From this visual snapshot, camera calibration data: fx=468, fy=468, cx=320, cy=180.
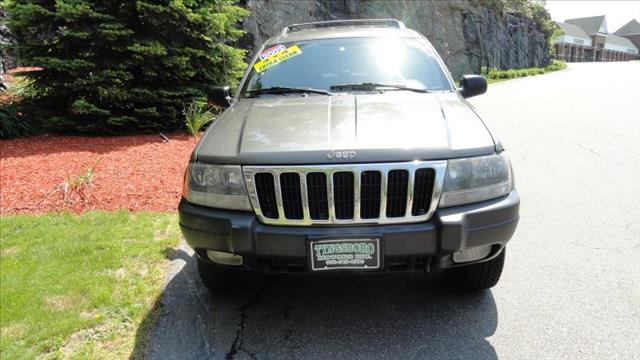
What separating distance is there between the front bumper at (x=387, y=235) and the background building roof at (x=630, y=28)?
402 ft

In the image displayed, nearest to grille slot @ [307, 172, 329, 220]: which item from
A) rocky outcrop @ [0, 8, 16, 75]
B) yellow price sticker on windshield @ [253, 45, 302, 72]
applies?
yellow price sticker on windshield @ [253, 45, 302, 72]

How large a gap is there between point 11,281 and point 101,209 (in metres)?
1.49

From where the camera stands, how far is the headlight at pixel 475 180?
2.43 meters

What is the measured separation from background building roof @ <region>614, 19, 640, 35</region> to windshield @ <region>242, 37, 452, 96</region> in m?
121

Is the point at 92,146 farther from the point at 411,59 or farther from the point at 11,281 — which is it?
the point at 411,59

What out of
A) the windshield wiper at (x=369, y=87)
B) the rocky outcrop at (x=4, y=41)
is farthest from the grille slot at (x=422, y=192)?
the rocky outcrop at (x=4, y=41)

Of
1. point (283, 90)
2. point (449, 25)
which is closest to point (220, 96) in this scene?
point (283, 90)

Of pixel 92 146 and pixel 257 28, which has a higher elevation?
pixel 257 28

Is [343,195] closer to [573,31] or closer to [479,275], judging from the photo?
[479,275]

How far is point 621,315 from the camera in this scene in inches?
112

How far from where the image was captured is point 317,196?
7.92ft

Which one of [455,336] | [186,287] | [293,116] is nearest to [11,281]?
[186,287]

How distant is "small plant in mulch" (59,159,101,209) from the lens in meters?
4.80

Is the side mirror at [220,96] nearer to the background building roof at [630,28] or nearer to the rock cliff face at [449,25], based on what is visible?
the rock cliff face at [449,25]
